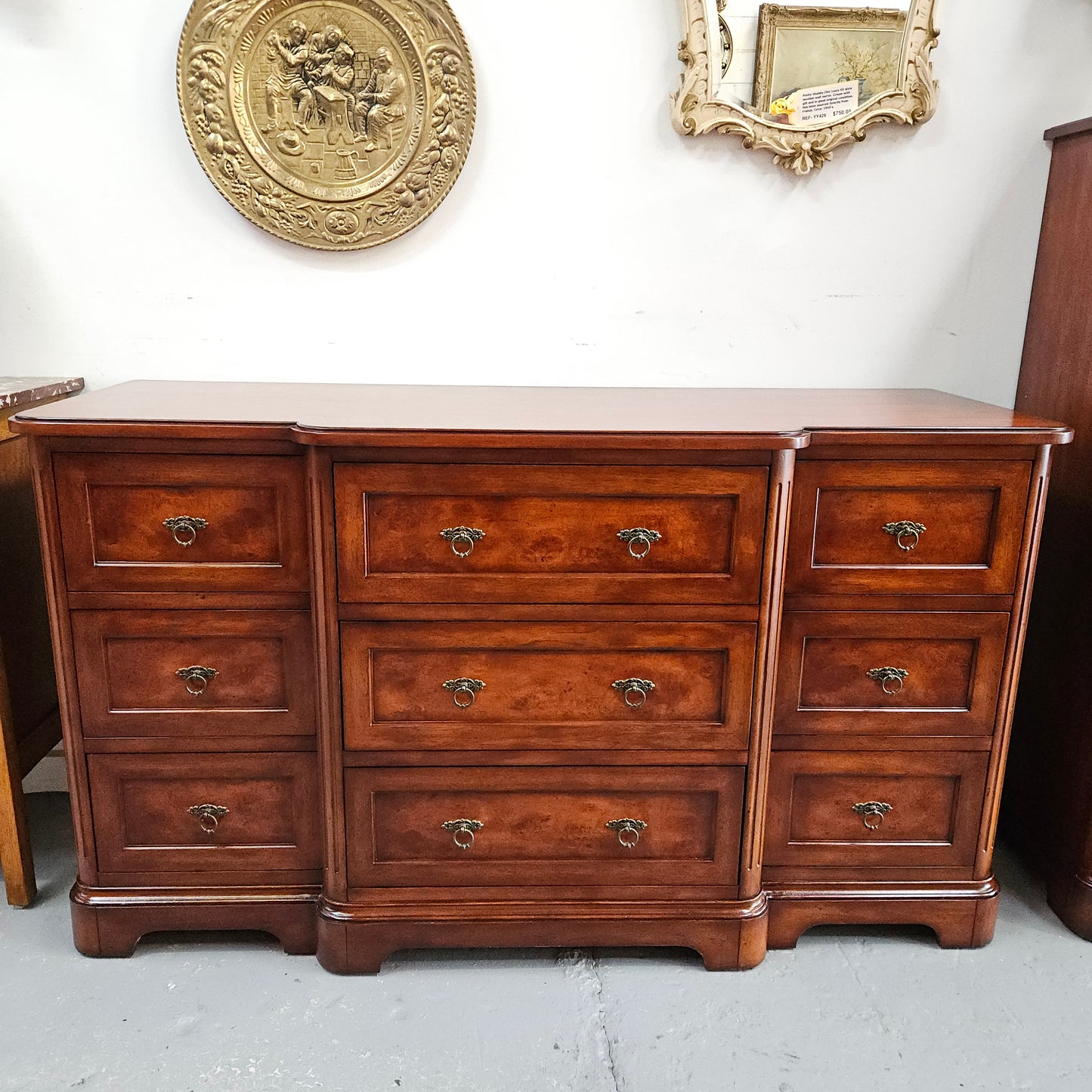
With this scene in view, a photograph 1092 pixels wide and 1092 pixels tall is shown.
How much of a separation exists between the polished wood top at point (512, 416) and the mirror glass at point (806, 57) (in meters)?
0.64

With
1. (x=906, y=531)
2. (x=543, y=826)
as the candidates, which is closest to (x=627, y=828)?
(x=543, y=826)

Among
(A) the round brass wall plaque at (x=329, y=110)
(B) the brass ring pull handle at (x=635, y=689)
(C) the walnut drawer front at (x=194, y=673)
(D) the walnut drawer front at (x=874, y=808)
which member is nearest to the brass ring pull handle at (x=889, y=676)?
(D) the walnut drawer front at (x=874, y=808)

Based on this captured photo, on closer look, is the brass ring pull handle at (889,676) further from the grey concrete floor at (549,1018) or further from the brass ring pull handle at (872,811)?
the grey concrete floor at (549,1018)

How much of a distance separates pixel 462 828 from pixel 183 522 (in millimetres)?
765

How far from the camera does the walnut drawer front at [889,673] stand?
170 cm

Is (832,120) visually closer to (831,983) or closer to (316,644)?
(316,644)

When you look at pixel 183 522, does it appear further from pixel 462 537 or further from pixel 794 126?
pixel 794 126

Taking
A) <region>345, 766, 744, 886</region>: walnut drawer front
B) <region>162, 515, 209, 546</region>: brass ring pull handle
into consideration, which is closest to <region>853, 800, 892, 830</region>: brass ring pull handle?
<region>345, 766, 744, 886</region>: walnut drawer front

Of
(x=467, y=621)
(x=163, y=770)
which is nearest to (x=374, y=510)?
(x=467, y=621)

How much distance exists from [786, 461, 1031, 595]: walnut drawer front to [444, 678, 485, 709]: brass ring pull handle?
0.60m

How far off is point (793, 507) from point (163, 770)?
1283mm

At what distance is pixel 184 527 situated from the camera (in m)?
1.59

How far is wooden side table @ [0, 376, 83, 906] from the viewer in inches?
72.9

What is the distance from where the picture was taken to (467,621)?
1617 mm
